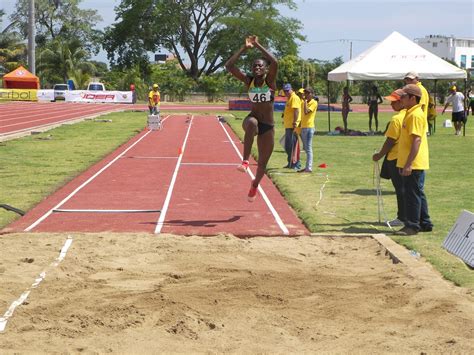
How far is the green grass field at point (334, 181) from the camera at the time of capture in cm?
949

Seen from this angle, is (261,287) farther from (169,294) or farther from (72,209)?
(72,209)

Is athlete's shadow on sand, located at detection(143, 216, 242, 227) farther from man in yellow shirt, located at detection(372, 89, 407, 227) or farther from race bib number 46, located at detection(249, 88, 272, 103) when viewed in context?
man in yellow shirt, located at detection(372, 89, 407, 227)

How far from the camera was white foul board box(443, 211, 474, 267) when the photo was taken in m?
7.47

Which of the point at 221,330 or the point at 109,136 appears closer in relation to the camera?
the point at 221,330

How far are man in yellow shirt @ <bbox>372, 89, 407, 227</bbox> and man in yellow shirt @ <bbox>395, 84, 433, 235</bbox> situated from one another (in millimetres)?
197

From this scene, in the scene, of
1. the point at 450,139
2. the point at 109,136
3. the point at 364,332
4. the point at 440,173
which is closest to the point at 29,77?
the point at 109,136

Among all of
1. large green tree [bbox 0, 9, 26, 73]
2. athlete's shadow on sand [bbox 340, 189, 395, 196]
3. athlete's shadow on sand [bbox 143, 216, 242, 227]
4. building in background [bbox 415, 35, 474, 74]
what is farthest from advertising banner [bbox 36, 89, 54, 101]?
building in background [bbox 415, 35, 474, 74]

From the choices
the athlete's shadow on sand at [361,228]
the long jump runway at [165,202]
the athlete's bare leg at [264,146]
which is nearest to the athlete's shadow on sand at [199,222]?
the long jump runway at [165,202]

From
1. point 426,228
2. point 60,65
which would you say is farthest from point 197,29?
point 426,228

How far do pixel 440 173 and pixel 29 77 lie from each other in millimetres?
52644

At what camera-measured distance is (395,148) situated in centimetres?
1003

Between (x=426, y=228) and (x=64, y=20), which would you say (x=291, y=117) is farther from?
(x=64, y=20)

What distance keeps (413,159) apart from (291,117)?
726 centimetres

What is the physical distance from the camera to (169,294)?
6262mm
